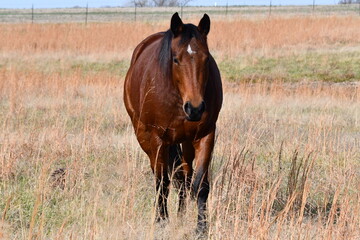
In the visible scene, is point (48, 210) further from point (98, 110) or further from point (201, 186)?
point (98, 110)

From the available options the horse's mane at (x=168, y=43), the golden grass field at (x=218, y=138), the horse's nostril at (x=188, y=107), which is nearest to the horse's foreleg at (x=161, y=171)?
the golden grass field at (x=218, y=138)

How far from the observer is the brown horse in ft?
14.3

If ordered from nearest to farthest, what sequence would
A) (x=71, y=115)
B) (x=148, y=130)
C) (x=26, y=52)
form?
(x=148, y=130) < (x=71, y=115) < (x=26, y=52)

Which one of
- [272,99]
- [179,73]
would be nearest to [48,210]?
[179,73]

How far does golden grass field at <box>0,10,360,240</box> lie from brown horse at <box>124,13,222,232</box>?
0.69 feet

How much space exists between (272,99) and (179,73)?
7281 mm

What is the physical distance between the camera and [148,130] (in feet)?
17.1

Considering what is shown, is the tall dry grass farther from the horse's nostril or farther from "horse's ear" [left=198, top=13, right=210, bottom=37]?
the horse's nostril

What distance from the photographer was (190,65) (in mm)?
4379

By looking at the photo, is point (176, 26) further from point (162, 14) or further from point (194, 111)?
point (162, 14)

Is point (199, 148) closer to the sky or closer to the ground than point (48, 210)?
closer to the sky

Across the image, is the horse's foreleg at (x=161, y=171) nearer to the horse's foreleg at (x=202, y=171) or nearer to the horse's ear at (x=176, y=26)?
the horse's foreleg at (x=202, y=171)

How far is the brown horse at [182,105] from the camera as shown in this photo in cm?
437

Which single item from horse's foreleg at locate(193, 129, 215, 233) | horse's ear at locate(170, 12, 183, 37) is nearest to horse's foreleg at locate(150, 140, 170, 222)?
horse's foreleg at locate(193, 129, 215, 233)
